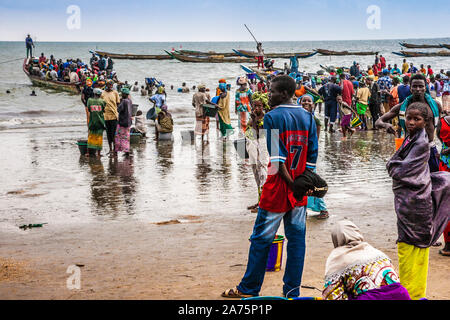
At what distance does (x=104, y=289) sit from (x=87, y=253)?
1.28 meters

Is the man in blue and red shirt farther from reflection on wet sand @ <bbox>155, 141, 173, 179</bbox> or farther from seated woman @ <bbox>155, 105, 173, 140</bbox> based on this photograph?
seated woman @ <bbox>155, 105, 173, 140</bbox>

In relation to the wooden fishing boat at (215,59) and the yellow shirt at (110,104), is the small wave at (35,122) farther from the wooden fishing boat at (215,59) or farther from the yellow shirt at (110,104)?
the wooden fishing boat at (215,59)

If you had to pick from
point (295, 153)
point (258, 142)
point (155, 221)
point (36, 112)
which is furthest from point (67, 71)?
point (295, 153)

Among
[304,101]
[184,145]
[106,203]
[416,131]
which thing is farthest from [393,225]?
[184,145]

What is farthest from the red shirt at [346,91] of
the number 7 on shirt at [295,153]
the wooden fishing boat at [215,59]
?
Answer: the wooden fishing boat at [215,59]

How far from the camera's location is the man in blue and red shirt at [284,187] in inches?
176

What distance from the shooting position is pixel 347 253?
3436 mm

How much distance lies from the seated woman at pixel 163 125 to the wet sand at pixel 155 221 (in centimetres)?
166

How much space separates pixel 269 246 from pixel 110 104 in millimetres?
9431

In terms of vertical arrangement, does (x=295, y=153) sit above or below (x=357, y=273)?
above

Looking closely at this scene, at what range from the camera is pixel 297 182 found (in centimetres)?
437

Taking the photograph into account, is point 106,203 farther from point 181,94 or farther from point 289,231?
point 181,94

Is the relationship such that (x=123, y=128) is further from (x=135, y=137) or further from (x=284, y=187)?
(x=284, y=187)

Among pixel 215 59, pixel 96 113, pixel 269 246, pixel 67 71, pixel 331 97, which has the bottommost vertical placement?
pixel 269 246
